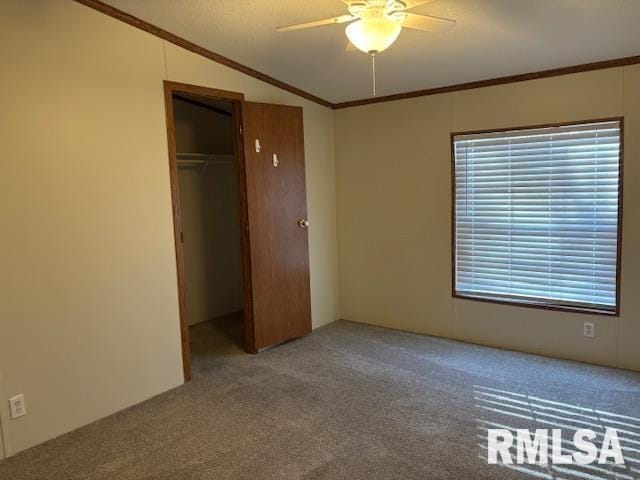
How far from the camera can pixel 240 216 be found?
3.94 m

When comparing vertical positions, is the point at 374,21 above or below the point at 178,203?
above

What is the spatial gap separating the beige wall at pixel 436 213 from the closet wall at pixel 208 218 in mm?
1339

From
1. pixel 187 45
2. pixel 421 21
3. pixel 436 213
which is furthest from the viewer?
pixel 436 213

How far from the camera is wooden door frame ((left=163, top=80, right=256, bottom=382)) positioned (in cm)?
340

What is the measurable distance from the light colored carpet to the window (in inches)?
21.5

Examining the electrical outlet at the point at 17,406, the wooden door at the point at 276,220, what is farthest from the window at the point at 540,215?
the electrical outlet at the point at 17,406

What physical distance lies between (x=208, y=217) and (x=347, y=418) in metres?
3.01

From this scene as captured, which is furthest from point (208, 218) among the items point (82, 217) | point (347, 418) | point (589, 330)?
point (589, 330)

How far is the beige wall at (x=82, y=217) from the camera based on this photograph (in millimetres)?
2621

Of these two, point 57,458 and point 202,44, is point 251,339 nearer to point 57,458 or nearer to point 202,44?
point 57,458

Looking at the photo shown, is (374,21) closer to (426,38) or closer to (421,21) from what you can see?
(421,21)

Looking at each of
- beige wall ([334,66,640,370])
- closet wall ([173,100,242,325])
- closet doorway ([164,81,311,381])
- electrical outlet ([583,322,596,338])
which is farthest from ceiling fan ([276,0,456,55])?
closet wall ([173,100,242,325])

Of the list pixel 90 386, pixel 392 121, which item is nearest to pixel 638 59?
pixel 392 121

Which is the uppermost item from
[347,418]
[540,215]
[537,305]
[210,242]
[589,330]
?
[540,215]
